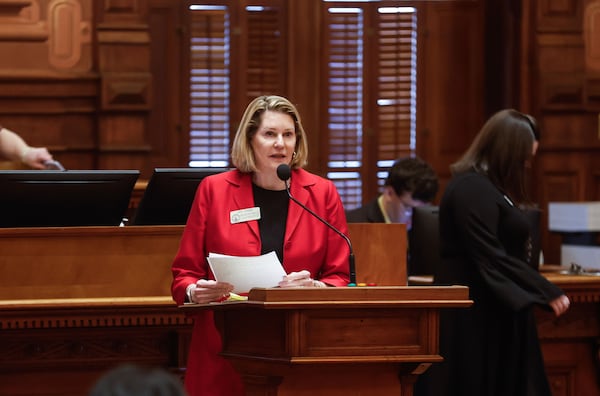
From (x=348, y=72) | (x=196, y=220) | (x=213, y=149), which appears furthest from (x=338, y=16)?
(x=196, y=220)

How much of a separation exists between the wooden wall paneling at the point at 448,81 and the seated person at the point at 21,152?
3061mm

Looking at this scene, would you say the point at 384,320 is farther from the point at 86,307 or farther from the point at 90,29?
the point at 90,29

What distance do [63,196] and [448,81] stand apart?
4.36 m

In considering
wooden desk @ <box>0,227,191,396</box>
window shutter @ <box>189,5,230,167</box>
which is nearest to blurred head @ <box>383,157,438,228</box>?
window shutter @ <box>189,5,230,167</box>

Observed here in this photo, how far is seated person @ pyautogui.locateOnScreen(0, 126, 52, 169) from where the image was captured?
215 inches

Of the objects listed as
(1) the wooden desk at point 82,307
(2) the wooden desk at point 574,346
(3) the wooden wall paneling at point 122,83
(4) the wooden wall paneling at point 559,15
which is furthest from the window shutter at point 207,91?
(1) the wooden desk at point 82,307

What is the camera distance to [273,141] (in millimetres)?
3168

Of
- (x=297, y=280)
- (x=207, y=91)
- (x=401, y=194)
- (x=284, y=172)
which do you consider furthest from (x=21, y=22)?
(x=297, y=280)

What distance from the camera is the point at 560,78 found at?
298 inches

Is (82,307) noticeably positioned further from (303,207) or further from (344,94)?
(344,94)

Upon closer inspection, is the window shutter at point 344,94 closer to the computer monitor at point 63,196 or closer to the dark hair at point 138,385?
the computer monitor at point 63,196

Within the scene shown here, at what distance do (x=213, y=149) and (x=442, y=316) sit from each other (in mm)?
3600

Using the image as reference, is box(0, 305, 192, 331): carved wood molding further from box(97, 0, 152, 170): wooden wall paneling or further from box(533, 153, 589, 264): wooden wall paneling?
box(533, 153, 589, 264): wooden wall paneling

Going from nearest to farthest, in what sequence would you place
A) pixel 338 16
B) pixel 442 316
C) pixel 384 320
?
pixel 384 320 → pixel 442 316 → pixel 338 16
